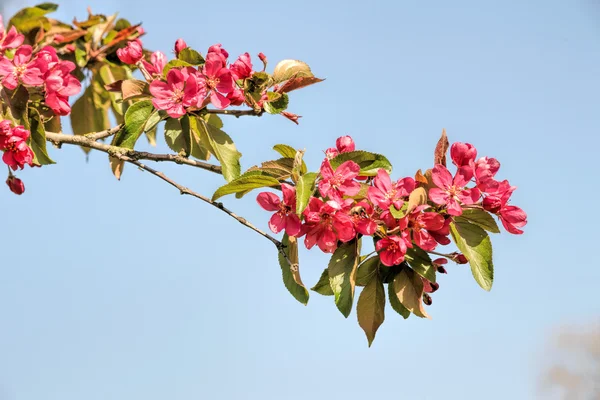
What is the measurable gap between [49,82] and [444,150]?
40.1 inches

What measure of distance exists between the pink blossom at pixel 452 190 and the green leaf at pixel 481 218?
0.05 metres

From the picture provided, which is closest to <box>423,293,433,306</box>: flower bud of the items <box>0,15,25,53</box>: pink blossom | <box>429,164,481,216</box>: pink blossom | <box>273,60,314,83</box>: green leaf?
<box>429,164,481,216</box>: pink blossom

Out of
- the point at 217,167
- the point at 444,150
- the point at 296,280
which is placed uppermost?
the point at 444,150

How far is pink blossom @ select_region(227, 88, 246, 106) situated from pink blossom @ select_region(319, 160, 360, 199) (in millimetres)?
305

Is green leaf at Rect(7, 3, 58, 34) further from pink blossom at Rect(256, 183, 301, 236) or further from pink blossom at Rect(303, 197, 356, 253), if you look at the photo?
pink blossom at Rect(303, 197, 356, 253)

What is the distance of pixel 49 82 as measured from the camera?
1.84 metres

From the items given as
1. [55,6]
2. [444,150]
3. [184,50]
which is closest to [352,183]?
[444,150]

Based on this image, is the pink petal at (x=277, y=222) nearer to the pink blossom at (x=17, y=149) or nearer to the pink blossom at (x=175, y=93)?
the pink blossom at (x=175, y=93)

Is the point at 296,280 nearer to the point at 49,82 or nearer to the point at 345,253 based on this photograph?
the point at 345,253

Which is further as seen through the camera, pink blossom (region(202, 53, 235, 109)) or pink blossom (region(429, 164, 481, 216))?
pink blossom (region(202, 53, 235, 109))

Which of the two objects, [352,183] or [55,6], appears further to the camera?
[55,6]

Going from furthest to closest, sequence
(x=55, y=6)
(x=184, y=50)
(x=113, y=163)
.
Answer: (x=55, y=6)
(x=113, y=163)
(x=184, y=50)

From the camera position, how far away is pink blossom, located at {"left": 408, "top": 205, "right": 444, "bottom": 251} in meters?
1.51

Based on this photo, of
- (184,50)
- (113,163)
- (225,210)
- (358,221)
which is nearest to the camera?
(358,221)
